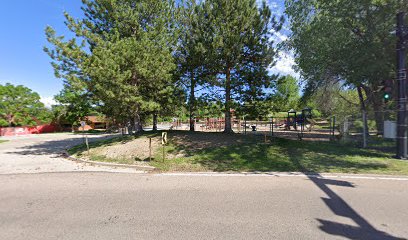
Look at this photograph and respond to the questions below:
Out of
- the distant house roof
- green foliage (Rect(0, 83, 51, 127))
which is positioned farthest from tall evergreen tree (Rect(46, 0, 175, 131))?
green foliage (Rect(0, 83, 51, 127))

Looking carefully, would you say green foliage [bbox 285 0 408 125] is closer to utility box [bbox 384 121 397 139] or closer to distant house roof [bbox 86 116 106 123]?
utility box [bbox 384 121 397 139]

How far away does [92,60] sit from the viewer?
413 inches

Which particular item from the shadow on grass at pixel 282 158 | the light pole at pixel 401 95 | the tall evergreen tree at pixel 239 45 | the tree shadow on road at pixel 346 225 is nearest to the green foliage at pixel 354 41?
the light pole at pixel 401 95

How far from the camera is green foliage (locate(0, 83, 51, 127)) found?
3825cm

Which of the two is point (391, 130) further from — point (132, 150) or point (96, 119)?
point (96, 119)

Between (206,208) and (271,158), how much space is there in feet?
17.7

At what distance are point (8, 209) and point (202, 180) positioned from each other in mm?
4473

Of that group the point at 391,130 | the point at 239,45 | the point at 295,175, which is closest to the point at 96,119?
the point at 239,45

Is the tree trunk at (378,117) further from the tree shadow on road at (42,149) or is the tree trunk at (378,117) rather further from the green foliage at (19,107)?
the green foliage at (19,107)

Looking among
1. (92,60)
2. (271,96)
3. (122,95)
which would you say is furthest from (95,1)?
(271,96)

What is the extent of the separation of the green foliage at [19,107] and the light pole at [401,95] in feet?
164

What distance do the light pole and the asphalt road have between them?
3.65m

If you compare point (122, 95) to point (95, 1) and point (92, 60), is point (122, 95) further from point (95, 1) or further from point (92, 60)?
point (95, 1)

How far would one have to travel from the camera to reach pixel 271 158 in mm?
9109
